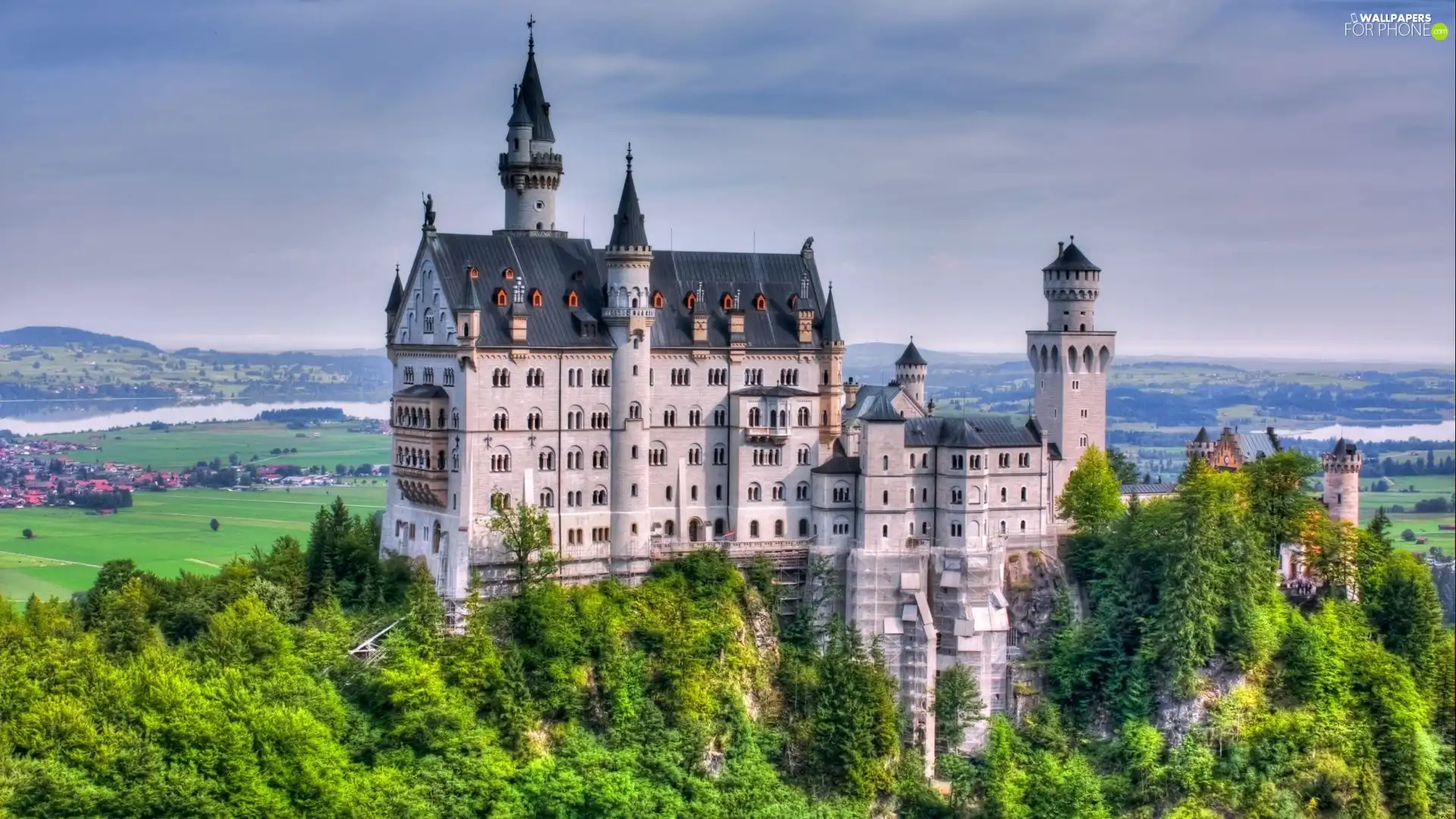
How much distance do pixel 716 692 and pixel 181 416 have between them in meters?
75.8

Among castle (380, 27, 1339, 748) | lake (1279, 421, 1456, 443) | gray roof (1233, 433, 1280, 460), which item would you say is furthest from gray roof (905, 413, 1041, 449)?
lake (1279, 421, 1456, 443)

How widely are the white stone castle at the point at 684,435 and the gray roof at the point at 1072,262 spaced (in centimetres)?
277

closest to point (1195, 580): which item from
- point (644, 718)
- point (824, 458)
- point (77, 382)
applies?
point (824, 458)

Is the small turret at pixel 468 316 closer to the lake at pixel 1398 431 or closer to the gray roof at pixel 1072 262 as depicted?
the gray roof at pixel 1072 262

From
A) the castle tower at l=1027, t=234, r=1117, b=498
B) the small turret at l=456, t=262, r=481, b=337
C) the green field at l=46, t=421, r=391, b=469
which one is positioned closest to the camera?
the small turret at l=456, t=262, r=481, b=337

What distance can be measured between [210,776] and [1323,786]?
140 ft

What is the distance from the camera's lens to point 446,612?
251 feet

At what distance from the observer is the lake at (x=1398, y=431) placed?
159 meters

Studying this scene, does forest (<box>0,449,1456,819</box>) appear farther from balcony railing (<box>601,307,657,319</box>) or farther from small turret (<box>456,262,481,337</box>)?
balcony railing (<box>601,307,657,319</box>)

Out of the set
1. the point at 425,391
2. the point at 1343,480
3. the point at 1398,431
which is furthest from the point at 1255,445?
the point at 1398,431

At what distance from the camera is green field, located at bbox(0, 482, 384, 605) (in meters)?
94.3

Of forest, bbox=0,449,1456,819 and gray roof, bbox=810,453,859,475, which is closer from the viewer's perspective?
forest, bbox=0,449,1456,819

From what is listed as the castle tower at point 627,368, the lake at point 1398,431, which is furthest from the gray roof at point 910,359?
the lake at point 1398,431

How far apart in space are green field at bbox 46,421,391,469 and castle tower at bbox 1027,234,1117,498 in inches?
2285
